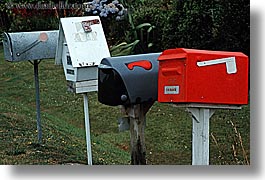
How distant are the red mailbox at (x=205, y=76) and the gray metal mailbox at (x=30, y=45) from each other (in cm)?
108

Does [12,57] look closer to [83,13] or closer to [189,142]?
[83,13]

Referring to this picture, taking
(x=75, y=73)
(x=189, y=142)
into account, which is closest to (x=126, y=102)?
(x=75, y=73)

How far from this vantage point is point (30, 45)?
4.34 meters

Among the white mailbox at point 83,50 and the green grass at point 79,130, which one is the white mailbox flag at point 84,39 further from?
the green grass at point 79,130

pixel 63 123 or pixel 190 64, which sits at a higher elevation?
pixel 190 64

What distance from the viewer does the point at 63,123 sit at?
14.6 feet

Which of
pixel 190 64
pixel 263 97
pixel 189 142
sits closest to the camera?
pixel 190 64

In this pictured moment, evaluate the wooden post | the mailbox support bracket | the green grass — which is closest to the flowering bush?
the green grass

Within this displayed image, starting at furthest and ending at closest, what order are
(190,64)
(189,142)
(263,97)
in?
(189,142)
(263,97)
(190,64)

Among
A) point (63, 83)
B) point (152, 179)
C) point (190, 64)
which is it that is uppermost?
point (190, 64)

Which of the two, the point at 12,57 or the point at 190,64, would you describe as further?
the point at 12,57

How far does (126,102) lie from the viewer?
373 cm

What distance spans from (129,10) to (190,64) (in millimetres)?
1071

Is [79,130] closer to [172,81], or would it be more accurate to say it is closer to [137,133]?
[137,133]
